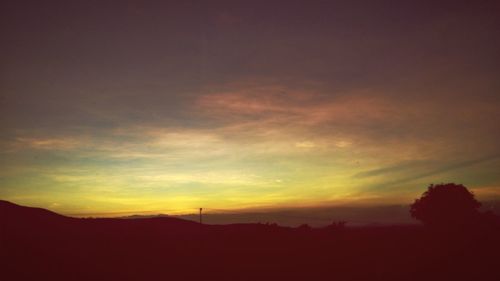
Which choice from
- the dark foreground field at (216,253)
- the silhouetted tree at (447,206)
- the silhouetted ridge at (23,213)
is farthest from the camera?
the silhouetted tree at (447,206)

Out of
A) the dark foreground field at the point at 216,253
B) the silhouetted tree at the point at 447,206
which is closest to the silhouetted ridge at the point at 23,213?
the dark foreground field at the point at 216,253

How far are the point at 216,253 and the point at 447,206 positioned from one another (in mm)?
51930

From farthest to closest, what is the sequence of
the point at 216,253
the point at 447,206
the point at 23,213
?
1. the point at 447,206
2. the point at 23,213
3. the point at 216,253

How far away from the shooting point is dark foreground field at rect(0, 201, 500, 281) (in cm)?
3262

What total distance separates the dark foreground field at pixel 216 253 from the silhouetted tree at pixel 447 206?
1787 cm

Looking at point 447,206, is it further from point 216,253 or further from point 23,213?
Result: point 23,213

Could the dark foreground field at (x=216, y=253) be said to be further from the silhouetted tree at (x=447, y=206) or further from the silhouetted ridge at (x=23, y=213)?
the silhouetted tree at (x=447, y=206)

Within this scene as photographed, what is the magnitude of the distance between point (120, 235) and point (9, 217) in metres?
13.1

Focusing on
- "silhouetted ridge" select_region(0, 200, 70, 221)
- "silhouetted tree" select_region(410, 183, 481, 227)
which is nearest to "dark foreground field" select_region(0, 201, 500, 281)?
"silhouetted ridge" select_region(0, 200, 70, 221)

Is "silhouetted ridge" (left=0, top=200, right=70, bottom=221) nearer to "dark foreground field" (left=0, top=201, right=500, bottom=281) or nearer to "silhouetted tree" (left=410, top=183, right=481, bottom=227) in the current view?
"dark foreground field" (left=0, top=201, right=500, bottom=281)

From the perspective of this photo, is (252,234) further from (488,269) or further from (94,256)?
(488,269)

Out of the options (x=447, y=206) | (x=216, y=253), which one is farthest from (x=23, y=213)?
(x=447, y=206)

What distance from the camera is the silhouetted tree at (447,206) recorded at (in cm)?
7294

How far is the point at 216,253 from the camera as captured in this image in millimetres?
39062
